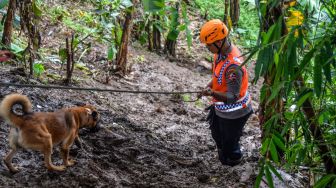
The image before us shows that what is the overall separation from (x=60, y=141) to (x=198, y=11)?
11.1 m

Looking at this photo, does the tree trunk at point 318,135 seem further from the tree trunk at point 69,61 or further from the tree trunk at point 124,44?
the tree trunk at point 124,44

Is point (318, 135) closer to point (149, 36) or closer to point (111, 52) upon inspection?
point (111, 52)

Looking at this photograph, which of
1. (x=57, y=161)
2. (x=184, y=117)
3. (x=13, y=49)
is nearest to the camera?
(x=57, y=161)

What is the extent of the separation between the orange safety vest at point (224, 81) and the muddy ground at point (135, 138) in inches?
31.4

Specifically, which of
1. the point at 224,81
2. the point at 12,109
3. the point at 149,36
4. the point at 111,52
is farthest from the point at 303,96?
the point at 149,36

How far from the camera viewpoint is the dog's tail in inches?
182

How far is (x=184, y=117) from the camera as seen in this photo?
8.71 m

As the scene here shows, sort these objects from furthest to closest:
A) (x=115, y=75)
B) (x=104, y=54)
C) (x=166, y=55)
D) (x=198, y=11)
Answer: (x=198, y=11) < (x=166, y=55) < (x=104, y=54) < (x=115, y=75)

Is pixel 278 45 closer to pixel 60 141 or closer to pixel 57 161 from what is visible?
pixel 60 141

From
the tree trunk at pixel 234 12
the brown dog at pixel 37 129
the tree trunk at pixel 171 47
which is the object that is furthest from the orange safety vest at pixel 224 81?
the tree trunk at pixel 234 12

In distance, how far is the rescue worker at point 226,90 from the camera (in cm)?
573

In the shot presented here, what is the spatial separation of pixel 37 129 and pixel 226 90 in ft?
7.30

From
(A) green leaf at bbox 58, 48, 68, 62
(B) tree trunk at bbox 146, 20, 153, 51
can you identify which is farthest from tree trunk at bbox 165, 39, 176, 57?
(A) green leaf at bbox 58, 48, 68, 62

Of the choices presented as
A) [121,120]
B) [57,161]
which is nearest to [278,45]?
[57,161]
